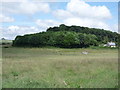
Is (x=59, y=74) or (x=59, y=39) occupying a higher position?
(x=59, y=39)

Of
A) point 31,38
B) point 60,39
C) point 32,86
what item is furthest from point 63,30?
point 32,86

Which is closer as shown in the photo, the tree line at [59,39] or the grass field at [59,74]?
the grass field at [59,74]

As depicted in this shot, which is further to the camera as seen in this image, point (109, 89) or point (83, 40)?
point (83, 40)

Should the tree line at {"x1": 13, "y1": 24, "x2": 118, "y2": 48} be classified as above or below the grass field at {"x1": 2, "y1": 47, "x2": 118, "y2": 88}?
above

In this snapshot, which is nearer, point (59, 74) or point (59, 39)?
point (59, 74)

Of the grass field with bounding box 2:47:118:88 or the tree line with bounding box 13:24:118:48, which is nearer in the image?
the grass field with bounding box 2:47:118:88

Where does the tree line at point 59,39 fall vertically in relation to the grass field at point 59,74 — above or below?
above

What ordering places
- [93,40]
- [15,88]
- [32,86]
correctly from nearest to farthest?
[15,88] → [32,86] → [93,40]

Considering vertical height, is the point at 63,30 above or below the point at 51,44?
above

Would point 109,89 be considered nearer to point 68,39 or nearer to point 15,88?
point 15,88

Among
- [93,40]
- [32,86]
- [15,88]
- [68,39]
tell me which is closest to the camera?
[15,88]

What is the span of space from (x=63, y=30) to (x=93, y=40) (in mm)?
11408

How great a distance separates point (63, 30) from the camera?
68.4 meters

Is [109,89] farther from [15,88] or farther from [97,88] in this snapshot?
[15,88]
